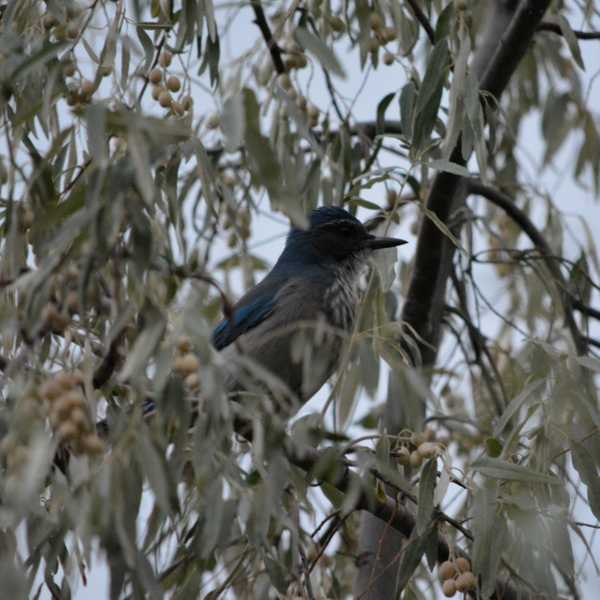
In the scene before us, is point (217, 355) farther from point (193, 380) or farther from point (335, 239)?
point (335, 239)

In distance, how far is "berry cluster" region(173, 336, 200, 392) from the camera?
2188 mm

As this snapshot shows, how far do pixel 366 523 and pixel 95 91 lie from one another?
154cm

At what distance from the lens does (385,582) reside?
354 centimetres

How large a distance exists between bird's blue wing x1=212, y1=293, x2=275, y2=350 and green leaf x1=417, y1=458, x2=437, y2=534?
1.45 m

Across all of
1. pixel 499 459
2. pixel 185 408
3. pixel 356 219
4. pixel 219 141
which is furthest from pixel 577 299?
pixel 185 408

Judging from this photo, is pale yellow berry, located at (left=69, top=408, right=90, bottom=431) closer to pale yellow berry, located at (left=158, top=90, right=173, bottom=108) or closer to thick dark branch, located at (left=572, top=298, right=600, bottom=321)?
pale yellow berry, located at (left=158, top=90, right=173, bottom=108)

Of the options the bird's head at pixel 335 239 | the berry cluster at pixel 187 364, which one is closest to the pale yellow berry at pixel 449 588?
the berry cluster at pixel 187 364

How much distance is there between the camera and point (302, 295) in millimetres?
4324

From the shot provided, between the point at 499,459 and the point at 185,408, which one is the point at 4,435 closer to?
the point at 185,408

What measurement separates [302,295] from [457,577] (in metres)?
1.79

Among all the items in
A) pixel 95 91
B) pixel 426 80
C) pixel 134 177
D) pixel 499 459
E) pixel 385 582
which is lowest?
pixel 385 582

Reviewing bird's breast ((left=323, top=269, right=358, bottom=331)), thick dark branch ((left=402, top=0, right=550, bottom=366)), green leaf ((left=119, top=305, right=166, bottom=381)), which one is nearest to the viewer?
green leaf ((left=119, top=305, right=166, bottom=381))

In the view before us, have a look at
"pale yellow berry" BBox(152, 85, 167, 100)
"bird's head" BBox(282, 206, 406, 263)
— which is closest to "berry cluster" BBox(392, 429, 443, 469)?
"pale yellow berry" BBox(152, 85, 167, 100)

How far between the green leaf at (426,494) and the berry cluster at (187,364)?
694mm
